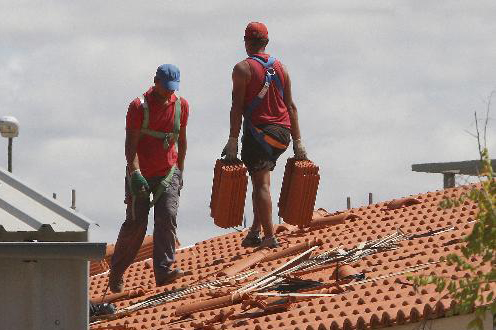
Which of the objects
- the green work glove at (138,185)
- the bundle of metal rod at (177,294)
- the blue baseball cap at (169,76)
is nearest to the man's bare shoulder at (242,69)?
the blue baseball cap at (169,76)

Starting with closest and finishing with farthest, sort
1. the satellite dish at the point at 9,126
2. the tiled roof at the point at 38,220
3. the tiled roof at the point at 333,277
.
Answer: the tiled roof at the point at 38,220 → the tiled roof at the point at 333,277 → the satellite dish at the point at 9,126

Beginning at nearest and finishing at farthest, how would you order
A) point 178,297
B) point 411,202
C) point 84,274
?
point 84,274, point 178,297, point 411,202

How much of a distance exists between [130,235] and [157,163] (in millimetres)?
838

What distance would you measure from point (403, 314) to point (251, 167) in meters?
4.42

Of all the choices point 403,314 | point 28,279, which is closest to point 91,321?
point 403,314

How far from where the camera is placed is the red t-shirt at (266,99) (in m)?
16.9

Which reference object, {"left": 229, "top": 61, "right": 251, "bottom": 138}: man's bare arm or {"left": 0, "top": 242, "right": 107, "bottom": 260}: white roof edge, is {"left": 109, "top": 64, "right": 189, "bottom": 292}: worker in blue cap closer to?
{"left": 229, "top": 61, "right": 251, "bottom": 138}: man's bare arm

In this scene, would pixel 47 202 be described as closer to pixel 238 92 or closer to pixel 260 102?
pixel 238 92

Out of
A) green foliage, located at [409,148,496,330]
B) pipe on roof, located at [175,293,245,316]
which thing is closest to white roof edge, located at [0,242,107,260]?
green foliage, located at [409,148,496,330]

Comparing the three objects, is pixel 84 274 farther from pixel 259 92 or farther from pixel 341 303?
Answer: pixel 259 92

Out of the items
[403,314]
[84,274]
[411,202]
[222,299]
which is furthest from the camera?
[411,202]

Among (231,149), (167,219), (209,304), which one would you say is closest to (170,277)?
(167,219)

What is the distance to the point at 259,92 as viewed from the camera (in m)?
17.0

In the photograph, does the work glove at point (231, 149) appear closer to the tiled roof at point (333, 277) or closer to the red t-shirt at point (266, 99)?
the red t-shirt at point (266, 99)
